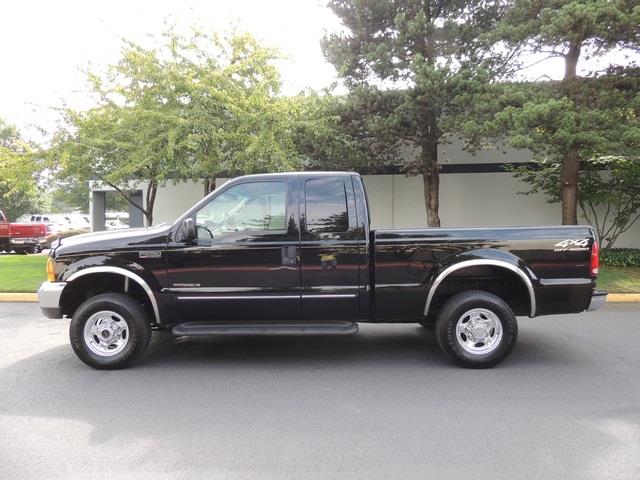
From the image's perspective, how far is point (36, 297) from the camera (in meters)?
9.70

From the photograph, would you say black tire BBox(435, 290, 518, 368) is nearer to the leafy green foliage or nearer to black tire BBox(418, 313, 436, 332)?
black tire BBox(418, 313, 436, 332)

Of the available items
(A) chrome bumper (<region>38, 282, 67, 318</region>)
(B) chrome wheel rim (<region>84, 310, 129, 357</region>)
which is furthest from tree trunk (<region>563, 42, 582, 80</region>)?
(A) chrome bumper (<region>38, 282, 67, 318</region>)

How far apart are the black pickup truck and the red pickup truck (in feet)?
61.9

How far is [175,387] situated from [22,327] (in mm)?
3891

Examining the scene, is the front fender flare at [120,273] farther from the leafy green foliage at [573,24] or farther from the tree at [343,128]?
the leafy green foliage at [573,24]

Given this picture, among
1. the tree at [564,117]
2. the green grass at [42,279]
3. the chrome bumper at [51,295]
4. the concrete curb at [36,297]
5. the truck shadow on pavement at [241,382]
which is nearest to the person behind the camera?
the truck shadow on pavement at [241,382]

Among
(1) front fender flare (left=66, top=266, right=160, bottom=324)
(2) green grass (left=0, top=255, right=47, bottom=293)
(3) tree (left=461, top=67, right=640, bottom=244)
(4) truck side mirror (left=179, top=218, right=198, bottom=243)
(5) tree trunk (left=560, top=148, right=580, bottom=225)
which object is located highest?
(3) tree (left=461, top=67, right=640, bottom=244)

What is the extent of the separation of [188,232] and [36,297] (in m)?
6.17

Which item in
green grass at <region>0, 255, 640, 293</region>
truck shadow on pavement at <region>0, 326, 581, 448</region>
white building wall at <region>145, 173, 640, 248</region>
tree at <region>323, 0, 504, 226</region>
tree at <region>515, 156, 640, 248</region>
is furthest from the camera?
white building wall at <region>145, 173, 640, 248</region>

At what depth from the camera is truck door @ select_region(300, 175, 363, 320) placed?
5230 mm

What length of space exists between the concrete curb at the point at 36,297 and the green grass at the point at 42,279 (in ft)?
0.95

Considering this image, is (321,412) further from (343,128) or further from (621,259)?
(621,259)

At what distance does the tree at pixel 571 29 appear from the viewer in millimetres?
10188

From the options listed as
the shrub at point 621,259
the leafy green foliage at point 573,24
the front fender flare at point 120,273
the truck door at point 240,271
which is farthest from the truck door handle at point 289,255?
the shrub at point 621,259
